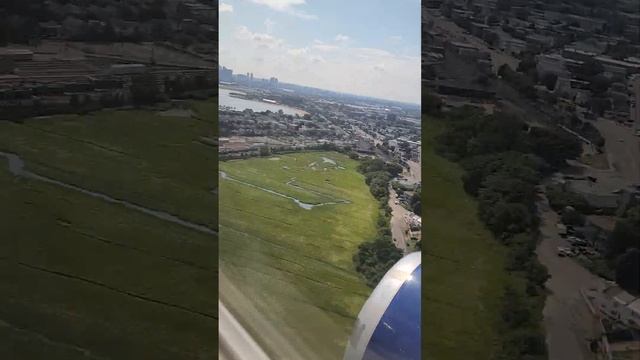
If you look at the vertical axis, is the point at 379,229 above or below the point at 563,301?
below

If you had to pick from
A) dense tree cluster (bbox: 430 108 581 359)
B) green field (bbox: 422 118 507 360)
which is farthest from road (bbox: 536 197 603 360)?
green field (bbox: 422 118 507 360)

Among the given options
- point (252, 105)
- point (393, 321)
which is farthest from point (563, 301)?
point (252, 105)

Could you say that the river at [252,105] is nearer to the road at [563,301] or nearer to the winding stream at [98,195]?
the winding stream at [98,195]

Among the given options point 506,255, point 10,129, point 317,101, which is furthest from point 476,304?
point 10,129

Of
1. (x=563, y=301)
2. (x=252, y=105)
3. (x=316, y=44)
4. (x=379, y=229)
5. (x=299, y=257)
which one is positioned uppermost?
(x=316, y=44)

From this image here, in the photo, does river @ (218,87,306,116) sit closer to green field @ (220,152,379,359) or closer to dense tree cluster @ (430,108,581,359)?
green field @ (220,152,379,359)

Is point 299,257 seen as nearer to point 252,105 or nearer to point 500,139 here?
point 252,105
